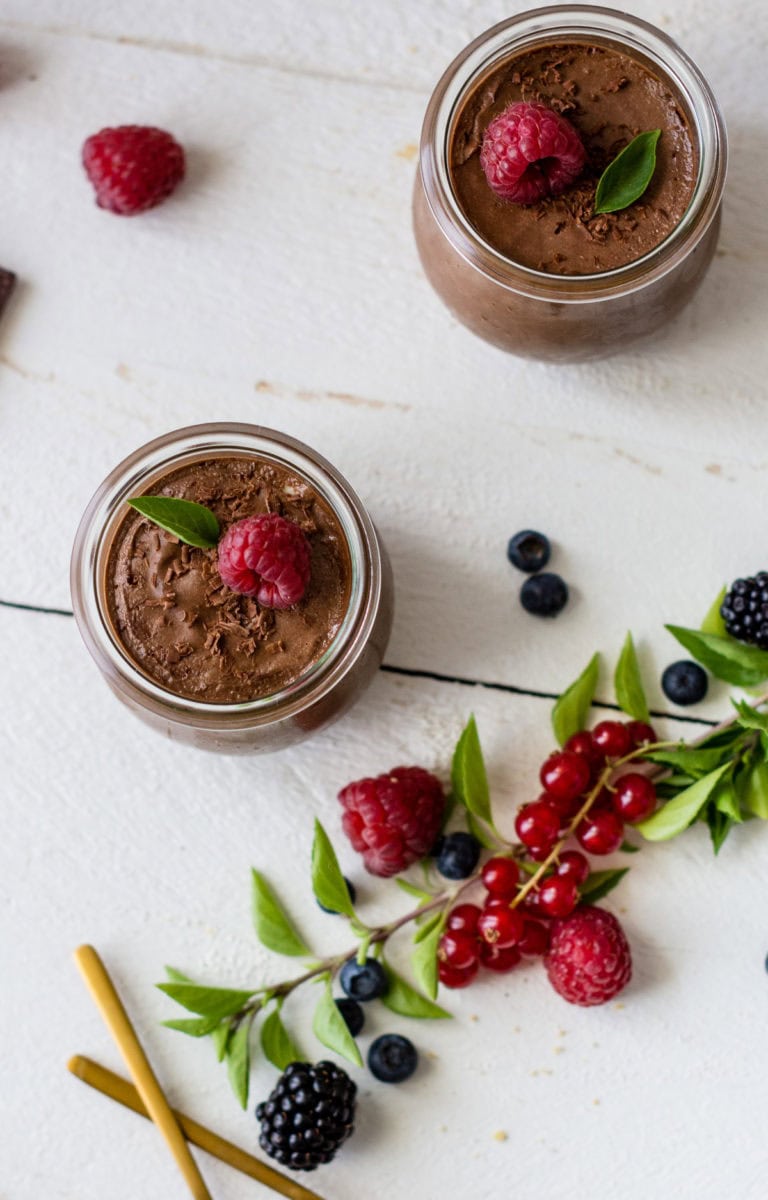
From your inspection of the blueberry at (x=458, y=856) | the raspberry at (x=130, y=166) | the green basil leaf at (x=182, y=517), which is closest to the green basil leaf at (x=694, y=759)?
the blueberry at (x=458, y=856)

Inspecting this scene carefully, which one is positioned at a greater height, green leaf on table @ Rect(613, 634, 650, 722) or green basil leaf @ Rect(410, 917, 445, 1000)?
green leaf on table @ Rect(613, 634, 650, 722)

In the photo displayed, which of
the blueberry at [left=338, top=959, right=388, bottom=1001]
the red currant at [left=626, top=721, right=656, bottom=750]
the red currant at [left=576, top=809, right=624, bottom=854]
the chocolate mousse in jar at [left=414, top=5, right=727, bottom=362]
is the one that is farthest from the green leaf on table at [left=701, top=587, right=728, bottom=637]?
the blueberry at [left=338, top=959, right=388, bottom=1001]

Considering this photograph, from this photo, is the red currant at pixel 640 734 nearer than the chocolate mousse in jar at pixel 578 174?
No

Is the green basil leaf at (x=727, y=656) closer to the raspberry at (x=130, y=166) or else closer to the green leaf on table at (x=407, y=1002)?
the green leaf on table at (x=407, y=1002)

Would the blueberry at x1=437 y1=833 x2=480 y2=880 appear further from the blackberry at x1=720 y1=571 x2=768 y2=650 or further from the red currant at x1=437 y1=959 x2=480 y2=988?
the blackberry at x1=720 y1=571 x2=768 y2=650

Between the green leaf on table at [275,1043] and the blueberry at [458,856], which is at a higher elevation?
the blueberry at [458,856]

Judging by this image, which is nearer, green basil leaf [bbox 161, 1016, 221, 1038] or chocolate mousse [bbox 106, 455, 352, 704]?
chocolate mousse [bbox 106, 455, 352, 704]
